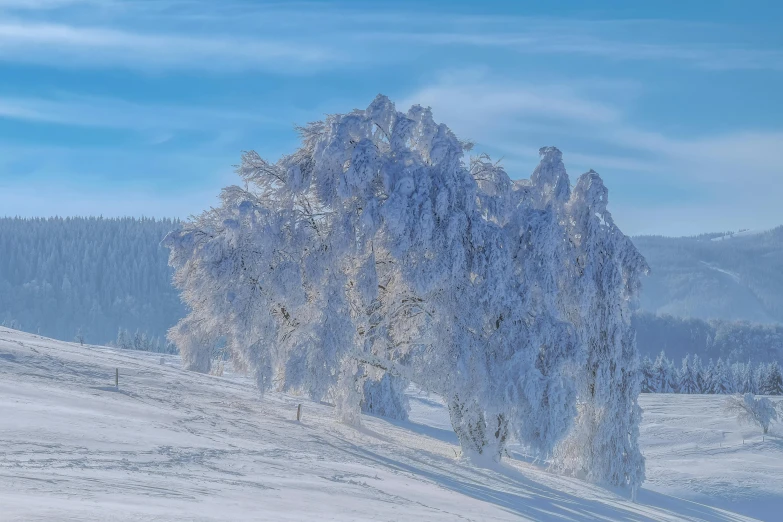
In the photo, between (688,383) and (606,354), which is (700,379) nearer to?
(688,383)

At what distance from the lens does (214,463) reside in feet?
45.1

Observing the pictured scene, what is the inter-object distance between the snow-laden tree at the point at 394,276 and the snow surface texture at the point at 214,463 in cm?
186

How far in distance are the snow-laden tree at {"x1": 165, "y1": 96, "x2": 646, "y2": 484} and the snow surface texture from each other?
6.11 ft

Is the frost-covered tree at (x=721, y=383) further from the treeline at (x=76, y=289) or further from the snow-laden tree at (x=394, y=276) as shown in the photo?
the treeline at (x=76, y=289)

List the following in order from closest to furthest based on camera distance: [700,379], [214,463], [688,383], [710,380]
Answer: [214,463] < [710,380] < [700,379] < [688,383]

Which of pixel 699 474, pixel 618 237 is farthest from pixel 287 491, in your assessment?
pixel 699 474

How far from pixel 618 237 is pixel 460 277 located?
27.8 ft

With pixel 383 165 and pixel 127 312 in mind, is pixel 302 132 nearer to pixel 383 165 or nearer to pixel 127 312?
pixel 383 165

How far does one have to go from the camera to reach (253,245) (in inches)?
859

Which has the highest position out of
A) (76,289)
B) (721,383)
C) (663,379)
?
(76,289)

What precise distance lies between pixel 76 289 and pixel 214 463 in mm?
192146

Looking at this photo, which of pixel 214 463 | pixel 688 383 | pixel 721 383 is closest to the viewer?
pixel 214 463

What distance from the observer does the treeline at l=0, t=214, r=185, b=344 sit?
185625mm

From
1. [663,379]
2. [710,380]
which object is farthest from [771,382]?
[663,379]
